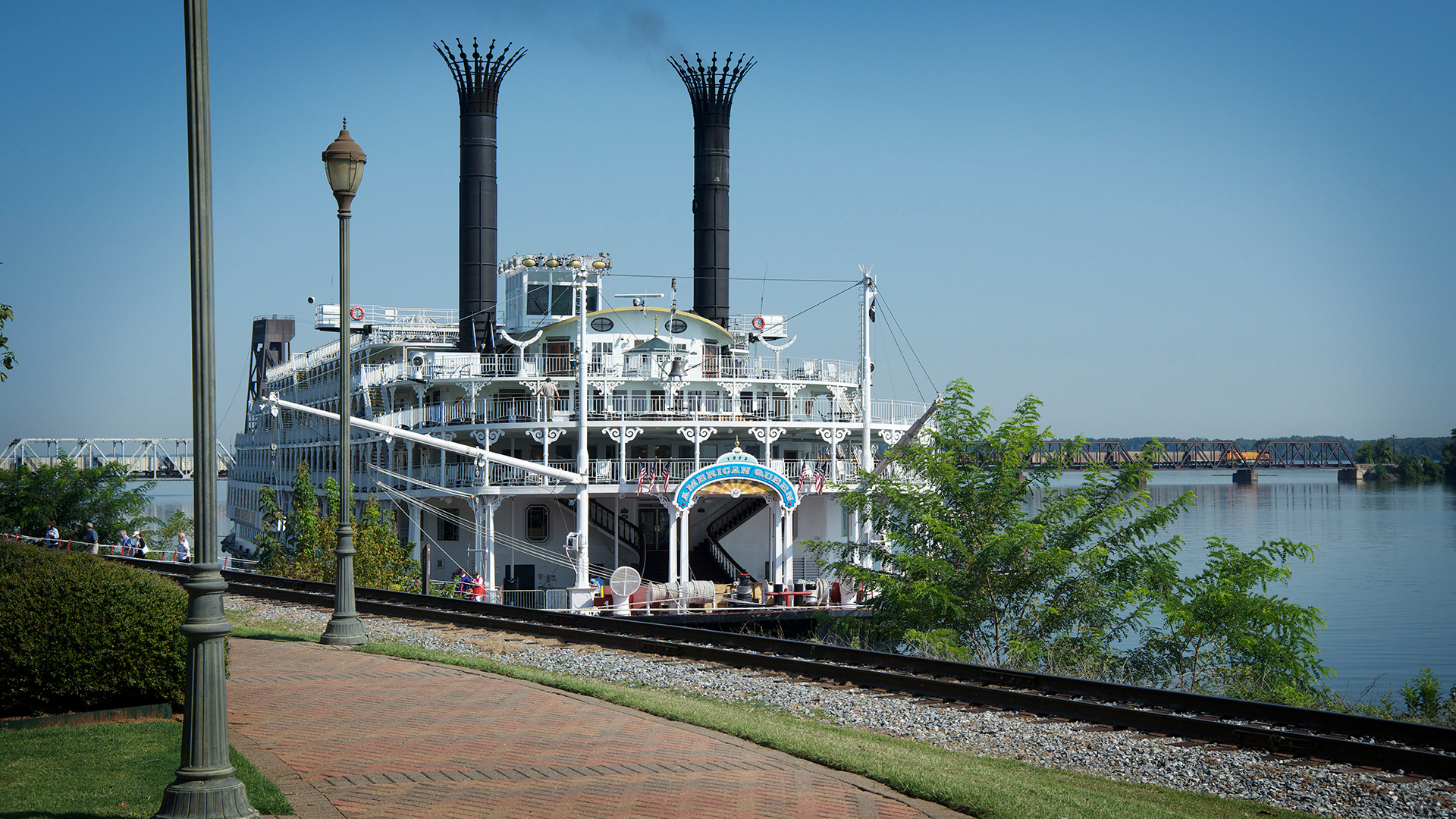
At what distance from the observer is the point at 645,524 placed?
139 ft

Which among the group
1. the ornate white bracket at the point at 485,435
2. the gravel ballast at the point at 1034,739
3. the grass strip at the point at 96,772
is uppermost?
the ornate white bracket at the point at 485,435

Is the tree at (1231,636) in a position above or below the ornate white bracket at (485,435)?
below

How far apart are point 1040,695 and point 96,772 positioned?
29.0 ft

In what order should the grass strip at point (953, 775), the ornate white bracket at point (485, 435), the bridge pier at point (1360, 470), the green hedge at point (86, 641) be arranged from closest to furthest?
1. the grass strip at point (953, 775)
2. the green hedge at point (86, 641)
3. the ornate white bracket at point (485, 435)
4. the bridge pier at point (1360, 470)

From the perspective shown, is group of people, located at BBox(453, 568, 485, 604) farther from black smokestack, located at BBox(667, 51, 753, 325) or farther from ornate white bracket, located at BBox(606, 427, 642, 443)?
black smokestack, located at BBox(667, 51, 753, 325)

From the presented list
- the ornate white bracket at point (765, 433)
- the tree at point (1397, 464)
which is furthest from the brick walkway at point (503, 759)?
the tree at point (1397, 464)

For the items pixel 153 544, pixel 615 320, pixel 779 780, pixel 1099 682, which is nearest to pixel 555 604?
pixel 615 320

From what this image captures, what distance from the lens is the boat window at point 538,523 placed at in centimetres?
4028

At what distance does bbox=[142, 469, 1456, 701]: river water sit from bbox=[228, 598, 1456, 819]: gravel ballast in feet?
35.6

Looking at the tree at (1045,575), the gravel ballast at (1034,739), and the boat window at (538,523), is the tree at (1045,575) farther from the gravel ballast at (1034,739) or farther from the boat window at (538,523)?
the boat window at (538,523)

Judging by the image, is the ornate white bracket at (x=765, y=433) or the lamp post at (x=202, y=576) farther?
the ornate white bracket at (x=765, y=433)

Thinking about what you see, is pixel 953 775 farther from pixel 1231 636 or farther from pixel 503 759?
pixel 1231 636

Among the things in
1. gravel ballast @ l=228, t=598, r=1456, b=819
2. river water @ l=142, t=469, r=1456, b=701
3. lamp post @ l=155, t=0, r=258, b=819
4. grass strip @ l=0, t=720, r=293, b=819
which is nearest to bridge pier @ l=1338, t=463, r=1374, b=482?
river water @ l=142, t=469, r=1456, b=701

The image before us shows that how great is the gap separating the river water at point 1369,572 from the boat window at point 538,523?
10209 millimetres
